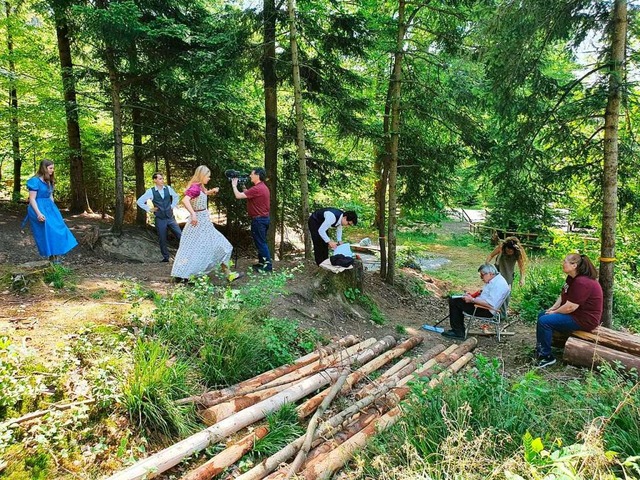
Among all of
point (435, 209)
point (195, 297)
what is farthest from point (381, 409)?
point (435, 209)

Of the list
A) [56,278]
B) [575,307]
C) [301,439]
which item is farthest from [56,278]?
[575,307]

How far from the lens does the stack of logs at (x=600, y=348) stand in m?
5.17

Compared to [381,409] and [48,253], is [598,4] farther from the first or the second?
[48,253]

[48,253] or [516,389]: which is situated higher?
[48,253]

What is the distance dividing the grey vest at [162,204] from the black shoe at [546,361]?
7.02 meters

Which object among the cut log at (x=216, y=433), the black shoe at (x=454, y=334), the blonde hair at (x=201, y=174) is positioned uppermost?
the blonde hair at (x=201, y=174)

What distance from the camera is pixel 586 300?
5.64 metres

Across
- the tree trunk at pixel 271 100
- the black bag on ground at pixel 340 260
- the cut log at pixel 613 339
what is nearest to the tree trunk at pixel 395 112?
the black bag on ground at pixel 340 260

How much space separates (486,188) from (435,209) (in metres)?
2.30

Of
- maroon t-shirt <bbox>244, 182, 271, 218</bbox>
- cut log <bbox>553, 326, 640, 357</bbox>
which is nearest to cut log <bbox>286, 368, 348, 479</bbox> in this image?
cut log <bbox>553, 326, 640, 357</bbox>

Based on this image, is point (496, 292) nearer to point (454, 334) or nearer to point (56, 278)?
point (454, 334)

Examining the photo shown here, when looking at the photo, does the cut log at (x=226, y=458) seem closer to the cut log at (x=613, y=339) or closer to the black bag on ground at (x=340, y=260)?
the black bag on ground at (x=340, y=260)

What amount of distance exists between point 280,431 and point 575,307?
4.55 m

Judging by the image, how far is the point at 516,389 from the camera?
3369 mm
